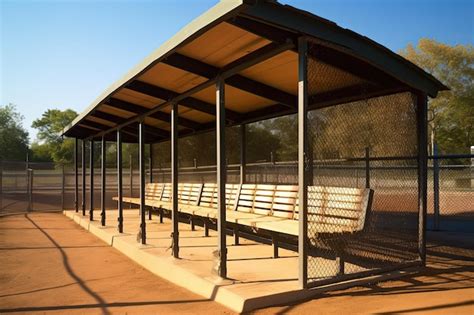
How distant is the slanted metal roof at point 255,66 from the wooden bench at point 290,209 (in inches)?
56.6

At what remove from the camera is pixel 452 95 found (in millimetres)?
40156

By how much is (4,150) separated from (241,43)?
197 ft

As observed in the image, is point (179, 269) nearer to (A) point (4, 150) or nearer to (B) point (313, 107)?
(B) point (313, 107)

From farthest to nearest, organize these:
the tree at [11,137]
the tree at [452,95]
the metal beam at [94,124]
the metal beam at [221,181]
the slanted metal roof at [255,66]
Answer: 1. the tree at [11,137]
2. the tree at [452,95]
3. the metal beam at [94,124]
4. the metal beam at [221,181]
5. the slanted metal roof at [255,66]

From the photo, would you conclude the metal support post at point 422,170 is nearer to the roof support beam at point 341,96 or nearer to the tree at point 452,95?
the roof support beam at point 341,96

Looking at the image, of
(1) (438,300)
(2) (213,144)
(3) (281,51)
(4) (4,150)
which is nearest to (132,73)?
(3) (281,51)

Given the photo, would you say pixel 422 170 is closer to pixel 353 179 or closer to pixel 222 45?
pixel 222 45

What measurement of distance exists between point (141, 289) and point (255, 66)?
3.21m

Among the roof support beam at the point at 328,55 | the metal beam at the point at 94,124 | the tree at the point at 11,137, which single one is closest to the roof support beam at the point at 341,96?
the roof support beam at the point at 328,55

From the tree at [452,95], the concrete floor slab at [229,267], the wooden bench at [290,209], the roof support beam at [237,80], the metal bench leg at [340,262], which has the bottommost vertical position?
the concrete floor slab at [229,267]

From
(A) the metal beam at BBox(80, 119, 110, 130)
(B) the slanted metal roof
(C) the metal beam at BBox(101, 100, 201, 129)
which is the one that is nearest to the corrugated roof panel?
(B) the slanted metal roof

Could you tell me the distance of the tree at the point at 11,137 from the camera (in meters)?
58.8

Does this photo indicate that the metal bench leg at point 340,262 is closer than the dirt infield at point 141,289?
No

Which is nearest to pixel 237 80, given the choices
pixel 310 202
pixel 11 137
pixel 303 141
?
pixel 310 202
